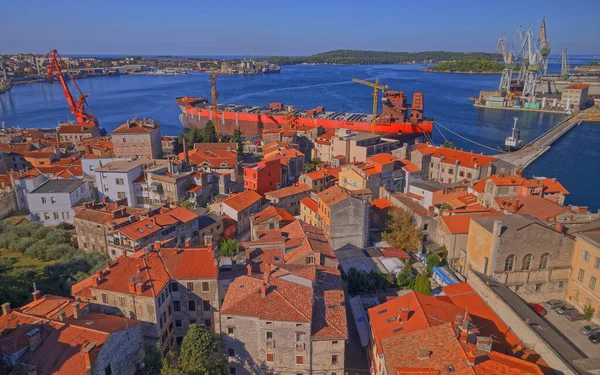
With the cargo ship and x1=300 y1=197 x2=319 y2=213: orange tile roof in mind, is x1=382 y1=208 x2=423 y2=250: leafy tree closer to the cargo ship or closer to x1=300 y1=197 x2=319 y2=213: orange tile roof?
x1=300 y1=197 x2=319 y2=213: orange tile roof

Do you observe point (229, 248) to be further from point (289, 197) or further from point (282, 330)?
point (282, 330)

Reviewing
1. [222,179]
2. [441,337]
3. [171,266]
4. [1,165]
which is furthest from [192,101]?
[441,337]

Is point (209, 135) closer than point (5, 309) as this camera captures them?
No

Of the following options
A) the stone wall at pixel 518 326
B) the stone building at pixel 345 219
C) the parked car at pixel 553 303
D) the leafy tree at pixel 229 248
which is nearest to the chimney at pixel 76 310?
the leafy tree at pixel 229 248

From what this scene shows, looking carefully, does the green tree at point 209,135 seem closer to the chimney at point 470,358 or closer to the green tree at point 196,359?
the green tree at point 196,359

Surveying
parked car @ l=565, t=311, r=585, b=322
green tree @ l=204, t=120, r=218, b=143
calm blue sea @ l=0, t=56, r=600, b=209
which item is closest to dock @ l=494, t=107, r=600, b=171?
calm blue sea @ l=0, t=56, r=600, b=209

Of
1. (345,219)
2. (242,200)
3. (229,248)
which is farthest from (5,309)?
(345,219)
